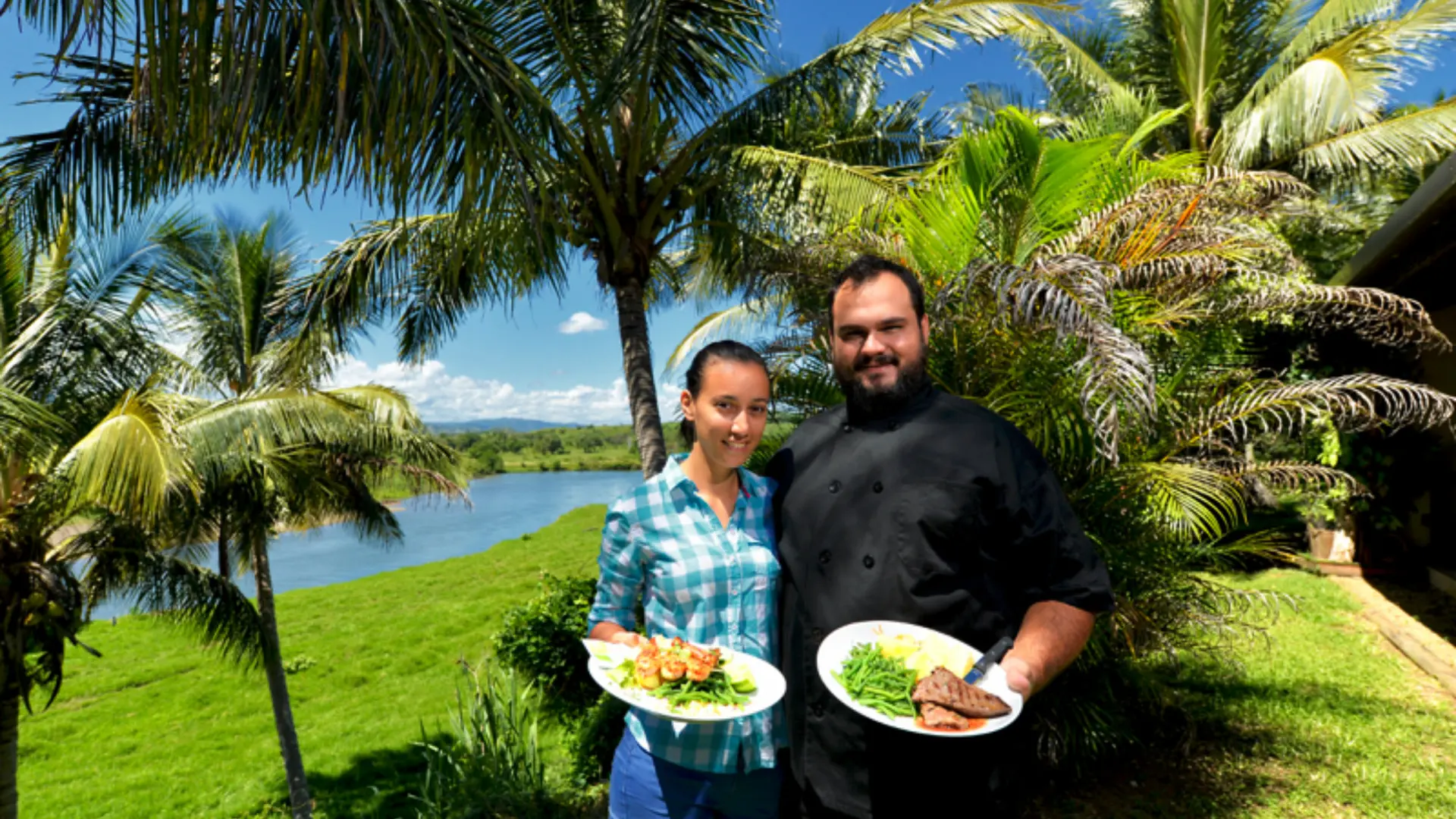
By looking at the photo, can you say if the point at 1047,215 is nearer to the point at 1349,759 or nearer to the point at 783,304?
the point at 783,304

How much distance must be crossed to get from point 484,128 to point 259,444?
7.28 m

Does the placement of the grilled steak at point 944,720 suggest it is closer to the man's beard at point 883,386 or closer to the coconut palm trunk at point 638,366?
the man's beard at point 883,386

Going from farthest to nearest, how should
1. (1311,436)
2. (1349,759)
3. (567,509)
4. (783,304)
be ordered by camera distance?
(567,509) → (1311,436) → (783,304) → (1349,759)

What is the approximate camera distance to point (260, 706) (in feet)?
87.3

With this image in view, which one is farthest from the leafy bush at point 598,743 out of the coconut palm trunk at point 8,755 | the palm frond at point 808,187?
the coconut palm trunk at point 8,755

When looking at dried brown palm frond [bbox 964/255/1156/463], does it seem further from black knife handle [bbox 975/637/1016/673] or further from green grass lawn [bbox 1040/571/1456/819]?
green grass lawn [bbox 1040/571/1456/819]

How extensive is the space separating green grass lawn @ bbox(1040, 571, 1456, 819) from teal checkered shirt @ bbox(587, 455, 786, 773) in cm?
339

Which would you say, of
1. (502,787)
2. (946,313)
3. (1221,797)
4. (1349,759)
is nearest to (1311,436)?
(1349,759)

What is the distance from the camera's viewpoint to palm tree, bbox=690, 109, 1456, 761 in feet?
12.2

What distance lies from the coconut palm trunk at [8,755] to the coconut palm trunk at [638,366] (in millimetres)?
8733

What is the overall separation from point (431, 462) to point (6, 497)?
22.6 feet

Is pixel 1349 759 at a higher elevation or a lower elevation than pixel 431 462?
lower

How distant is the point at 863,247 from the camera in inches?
179

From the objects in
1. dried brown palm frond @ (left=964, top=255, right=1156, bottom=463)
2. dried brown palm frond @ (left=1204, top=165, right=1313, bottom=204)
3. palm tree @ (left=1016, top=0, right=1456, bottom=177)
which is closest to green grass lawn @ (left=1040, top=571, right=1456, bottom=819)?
dried brown palm frond @ (left=964, top=255, right=1156, bottom=463)
